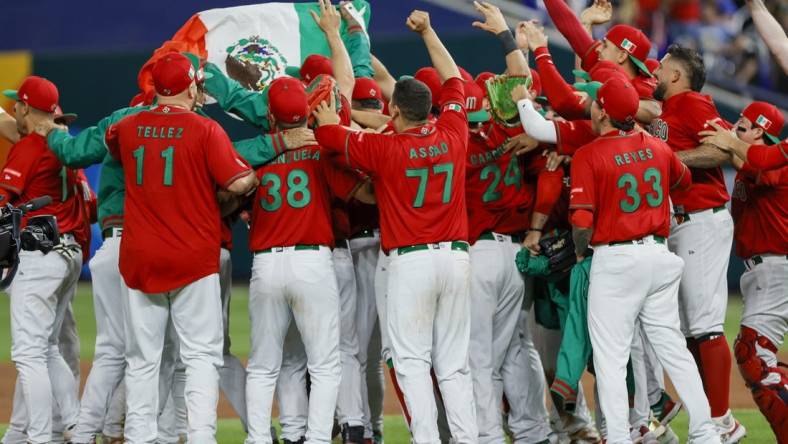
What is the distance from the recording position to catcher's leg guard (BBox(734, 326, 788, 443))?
8281 mm

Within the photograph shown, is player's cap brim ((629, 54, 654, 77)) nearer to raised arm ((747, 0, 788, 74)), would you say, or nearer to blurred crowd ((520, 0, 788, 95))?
raised arm ((747, 0, 788, 74))

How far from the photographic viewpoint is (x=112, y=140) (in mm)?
7590

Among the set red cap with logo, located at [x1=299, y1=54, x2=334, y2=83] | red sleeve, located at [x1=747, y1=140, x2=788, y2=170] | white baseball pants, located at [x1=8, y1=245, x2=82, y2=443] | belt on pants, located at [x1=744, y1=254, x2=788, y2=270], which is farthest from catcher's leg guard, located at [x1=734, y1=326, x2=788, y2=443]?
white baseball pants, located at [x1=8, y1=245, x2=82, y2=443]

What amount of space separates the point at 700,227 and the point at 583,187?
136 centimetres

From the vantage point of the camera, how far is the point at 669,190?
25.9 feet

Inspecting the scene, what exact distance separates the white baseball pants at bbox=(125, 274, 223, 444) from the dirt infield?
287cm

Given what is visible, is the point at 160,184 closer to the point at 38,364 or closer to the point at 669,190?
the point at 38,364

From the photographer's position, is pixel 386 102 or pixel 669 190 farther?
pixel 386 102

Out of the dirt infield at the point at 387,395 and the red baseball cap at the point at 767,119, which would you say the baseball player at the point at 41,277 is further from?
the red baseball cap at the point at 767,119

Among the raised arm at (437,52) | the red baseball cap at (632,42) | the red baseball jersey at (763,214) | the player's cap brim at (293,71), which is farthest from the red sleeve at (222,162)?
the red baseball jersey at (763,214)

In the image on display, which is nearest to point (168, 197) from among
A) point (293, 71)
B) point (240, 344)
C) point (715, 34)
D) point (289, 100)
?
point (289, 100)

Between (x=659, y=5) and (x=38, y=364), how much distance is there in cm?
1357

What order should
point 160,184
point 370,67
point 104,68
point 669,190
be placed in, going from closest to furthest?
point 160,184 < point 669,190 < point 370,67 < point 104,68

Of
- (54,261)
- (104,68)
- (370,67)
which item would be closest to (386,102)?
(370,67)
